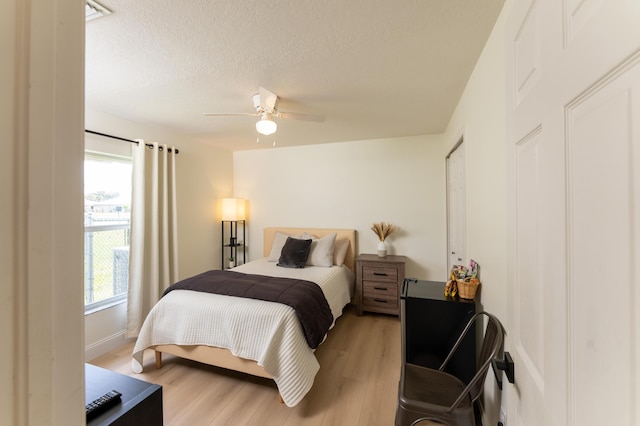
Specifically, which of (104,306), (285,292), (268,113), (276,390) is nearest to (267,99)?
(268,113)

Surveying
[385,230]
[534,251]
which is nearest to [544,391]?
[534,251]

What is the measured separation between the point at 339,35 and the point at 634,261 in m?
1.54

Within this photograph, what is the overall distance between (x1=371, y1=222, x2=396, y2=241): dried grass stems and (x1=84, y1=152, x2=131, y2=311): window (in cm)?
300

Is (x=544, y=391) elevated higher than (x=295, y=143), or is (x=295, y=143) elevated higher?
(x=295, y=143)

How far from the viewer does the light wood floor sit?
172 centimetres

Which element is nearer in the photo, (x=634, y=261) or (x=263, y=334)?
(x=634, y=261)

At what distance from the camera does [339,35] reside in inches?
56.6

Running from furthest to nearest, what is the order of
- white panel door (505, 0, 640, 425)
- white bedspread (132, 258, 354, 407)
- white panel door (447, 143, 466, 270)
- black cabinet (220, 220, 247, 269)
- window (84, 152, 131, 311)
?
black cabinet (220, 220, 247, 269)
window (84, 152, 131, 311)
white panel door (447, 143, 466, 270)
white bedspread (132, 258, 354, 407)
white panel door (505, 0, 640, 425)

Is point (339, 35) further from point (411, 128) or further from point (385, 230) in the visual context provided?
point (385, 230)

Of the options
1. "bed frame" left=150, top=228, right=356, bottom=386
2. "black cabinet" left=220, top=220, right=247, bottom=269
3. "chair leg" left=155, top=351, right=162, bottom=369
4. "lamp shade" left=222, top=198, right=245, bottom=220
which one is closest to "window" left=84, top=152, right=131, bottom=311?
"chair leg" left=155, top=351, right=162, bottom=369

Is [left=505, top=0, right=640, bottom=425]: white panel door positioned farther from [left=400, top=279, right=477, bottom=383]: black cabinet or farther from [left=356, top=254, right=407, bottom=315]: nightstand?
[left=356, top=254, right=407, bottom=315]: nightstand

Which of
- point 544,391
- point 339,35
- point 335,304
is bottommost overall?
point 335,304

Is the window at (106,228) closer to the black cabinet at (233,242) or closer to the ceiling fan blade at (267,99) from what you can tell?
the black cabinet at (233,242)

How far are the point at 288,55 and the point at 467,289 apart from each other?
190 cm
